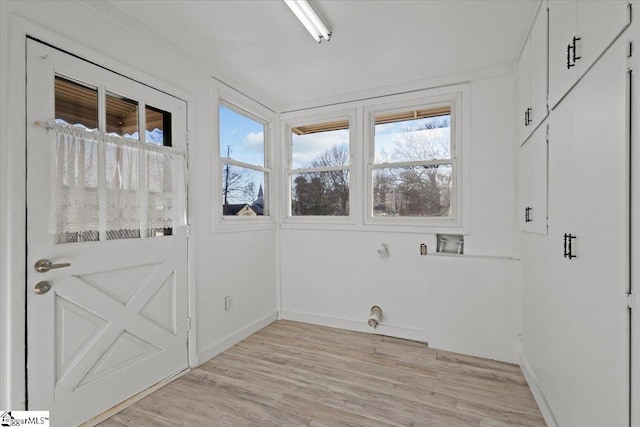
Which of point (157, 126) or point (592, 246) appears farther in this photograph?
point (157, 126)

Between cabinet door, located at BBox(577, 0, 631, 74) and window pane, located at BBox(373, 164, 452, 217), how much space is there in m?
1.75

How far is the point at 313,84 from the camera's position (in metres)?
3.15

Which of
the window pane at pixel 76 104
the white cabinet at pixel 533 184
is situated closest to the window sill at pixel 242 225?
the window pane at pixel 76 104

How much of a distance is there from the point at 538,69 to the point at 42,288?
3289mm

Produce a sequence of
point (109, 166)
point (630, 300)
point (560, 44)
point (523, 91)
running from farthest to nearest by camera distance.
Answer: point (523, 91) < point (109, 166) < point (560, 44) < point (630, 300)

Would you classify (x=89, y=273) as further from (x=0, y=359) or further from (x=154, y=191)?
(x=154, y=191)

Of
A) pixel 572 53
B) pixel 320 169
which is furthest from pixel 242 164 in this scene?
pixel 572 53

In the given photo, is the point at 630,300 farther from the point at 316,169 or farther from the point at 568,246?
the point at 316,169

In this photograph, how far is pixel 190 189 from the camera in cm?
250

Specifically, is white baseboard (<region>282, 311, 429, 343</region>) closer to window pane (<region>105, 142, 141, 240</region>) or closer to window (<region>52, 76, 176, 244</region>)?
window (<region>52, 76, 176, 244</region>)

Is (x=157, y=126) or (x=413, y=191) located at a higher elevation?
(x=157, y=126)

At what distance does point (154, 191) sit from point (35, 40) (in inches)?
39.9

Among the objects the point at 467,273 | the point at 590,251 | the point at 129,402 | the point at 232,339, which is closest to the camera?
the point at 590,251

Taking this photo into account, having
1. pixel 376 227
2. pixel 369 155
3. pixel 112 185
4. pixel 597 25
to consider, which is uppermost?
pixel 597 25
